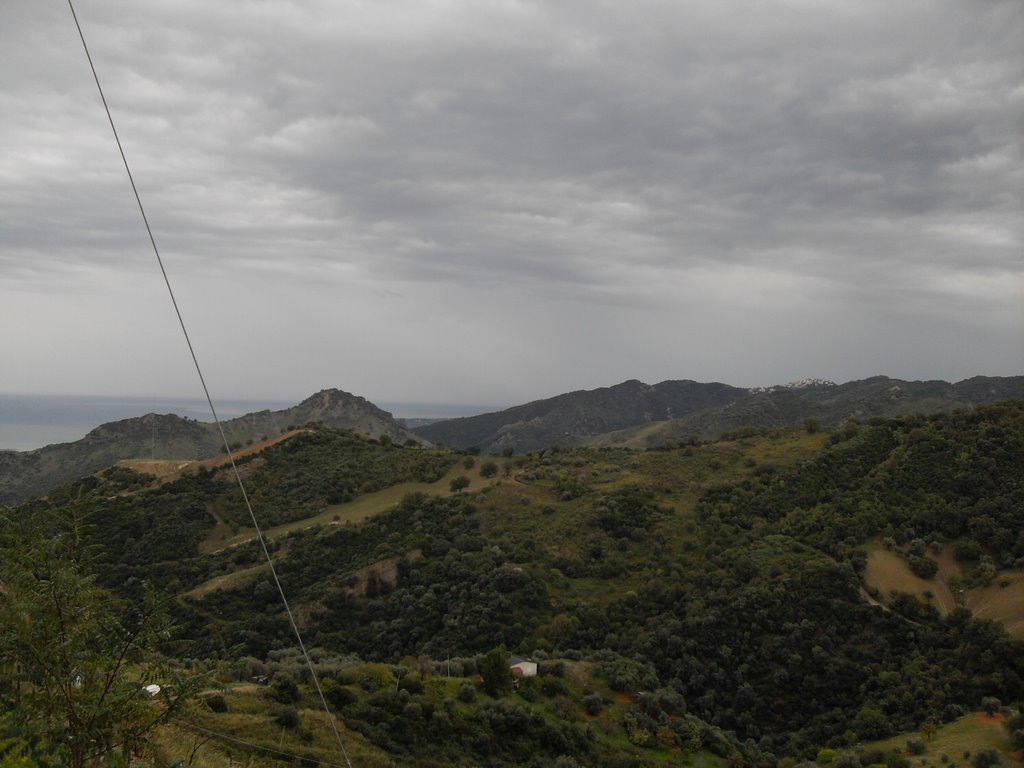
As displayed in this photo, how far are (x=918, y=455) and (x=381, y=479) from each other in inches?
1818

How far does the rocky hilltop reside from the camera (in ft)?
286

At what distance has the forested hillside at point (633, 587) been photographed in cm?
2375

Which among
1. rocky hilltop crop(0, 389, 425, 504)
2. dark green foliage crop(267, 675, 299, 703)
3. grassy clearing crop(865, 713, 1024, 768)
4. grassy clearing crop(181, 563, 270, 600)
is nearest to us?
dark green foliage crop(267, 675, 299, 703)

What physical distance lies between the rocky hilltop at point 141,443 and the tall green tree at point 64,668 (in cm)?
8085

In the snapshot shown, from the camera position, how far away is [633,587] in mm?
38344

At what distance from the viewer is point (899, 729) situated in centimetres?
2523

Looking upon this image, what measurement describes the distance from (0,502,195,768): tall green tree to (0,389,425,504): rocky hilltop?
80853mm

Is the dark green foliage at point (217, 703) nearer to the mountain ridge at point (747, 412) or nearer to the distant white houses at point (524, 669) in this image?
the distant white houses at point (524, 669)

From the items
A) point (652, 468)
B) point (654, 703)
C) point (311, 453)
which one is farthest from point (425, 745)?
point (311, 453)

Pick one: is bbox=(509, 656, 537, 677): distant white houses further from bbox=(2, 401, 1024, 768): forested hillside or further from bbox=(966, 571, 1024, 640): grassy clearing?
bbox=(966, 571, 1024, 640): grassy clearing

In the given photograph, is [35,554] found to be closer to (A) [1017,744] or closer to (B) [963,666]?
(A) [1017,744]

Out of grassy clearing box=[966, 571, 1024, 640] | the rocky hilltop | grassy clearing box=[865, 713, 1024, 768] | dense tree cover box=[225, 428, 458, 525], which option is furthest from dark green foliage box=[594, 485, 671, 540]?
the rocky hilltop

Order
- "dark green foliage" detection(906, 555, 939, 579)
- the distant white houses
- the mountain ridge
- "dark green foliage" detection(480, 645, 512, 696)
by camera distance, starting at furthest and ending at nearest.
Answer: the mountain ridge, "dark green foliage" detection(906, 555, 939, 579), the distant white houses, "dark green foliage" detection(480, 645, 512, 696)

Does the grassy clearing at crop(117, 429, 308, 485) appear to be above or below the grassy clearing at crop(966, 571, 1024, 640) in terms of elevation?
above
